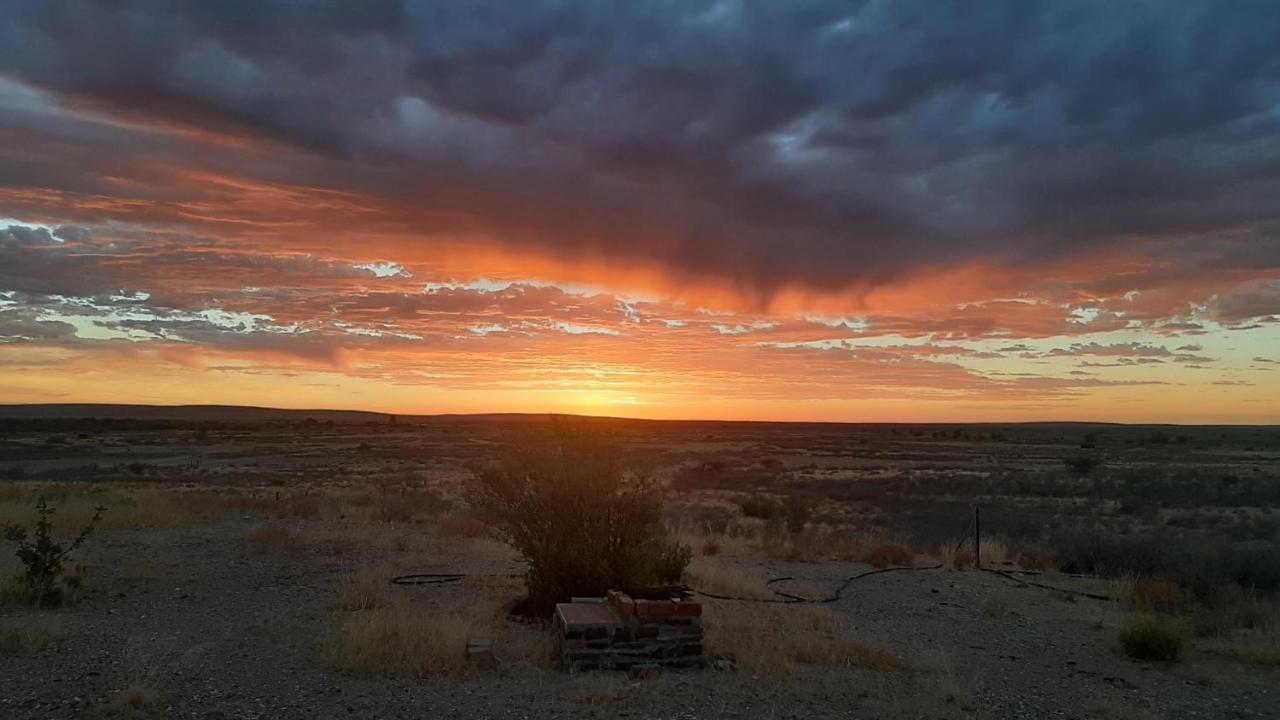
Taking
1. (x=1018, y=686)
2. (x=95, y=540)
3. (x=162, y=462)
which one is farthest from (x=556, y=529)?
(x=162, y=462)

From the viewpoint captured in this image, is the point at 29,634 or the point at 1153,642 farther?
the point at 1153,642

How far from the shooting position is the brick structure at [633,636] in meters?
8.01

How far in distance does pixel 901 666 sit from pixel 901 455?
6311 centimetres

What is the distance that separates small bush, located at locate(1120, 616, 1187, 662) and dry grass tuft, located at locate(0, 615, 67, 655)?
35.1ft

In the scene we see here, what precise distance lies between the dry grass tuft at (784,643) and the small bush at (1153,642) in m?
2.62

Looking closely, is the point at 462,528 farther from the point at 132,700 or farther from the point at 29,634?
the point at 132,700

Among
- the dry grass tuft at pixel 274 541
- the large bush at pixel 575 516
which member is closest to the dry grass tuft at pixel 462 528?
the dry grass tuft at pixel 274 541

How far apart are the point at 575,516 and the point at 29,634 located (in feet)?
17.8

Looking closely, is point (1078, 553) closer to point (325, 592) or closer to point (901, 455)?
point (325, 592)

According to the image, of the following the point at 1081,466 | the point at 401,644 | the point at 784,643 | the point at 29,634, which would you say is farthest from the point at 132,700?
the point at 1081,466

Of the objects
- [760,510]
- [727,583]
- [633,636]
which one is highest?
[633,636]

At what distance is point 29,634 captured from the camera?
27.3 ft

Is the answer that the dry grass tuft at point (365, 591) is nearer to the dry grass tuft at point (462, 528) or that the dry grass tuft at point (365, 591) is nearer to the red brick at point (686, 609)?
the red brick at point (686, 609)

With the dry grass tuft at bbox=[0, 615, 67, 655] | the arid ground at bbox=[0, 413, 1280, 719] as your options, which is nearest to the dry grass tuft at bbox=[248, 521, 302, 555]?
the arid ground at bbox=[0, 413, 1280, 719]
